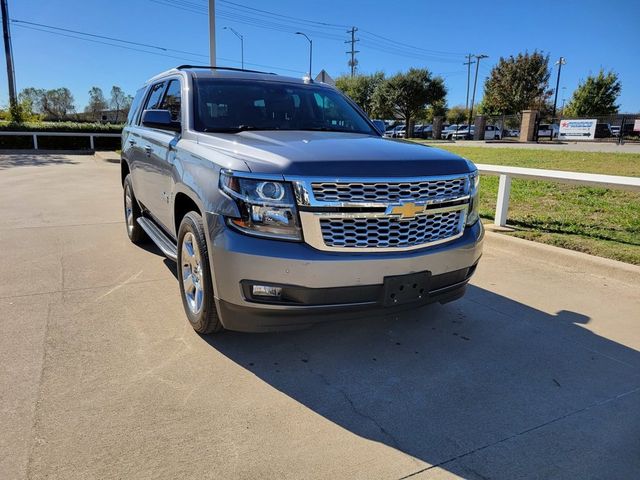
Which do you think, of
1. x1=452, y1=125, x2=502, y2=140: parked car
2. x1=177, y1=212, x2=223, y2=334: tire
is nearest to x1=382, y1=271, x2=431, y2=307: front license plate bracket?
x1=177, y1=212, x2=223, y2=334: tire

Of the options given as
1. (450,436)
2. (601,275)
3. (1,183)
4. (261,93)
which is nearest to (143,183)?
(261,93)

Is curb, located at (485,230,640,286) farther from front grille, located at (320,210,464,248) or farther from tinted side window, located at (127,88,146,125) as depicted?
tinted side window, located at (127,88,146,125)

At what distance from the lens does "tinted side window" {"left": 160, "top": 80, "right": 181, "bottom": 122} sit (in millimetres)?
4477

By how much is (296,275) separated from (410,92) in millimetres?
55307

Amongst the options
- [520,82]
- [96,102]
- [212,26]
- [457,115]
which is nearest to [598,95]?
[520,82]

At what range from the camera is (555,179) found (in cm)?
654

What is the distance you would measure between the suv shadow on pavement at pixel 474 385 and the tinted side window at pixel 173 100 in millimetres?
2087

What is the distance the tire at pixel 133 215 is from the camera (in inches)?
245

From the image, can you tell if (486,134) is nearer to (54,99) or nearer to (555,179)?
(555,179)

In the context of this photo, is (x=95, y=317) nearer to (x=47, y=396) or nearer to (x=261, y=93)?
(x=47, y=396)

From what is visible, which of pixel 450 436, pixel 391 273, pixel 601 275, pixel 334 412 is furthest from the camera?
pixel 601 275

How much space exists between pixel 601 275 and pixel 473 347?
2547 millimetres

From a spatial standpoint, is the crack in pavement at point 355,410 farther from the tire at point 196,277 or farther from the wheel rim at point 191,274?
the wheel rim at point 191,274

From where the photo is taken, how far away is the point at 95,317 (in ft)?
13.3
